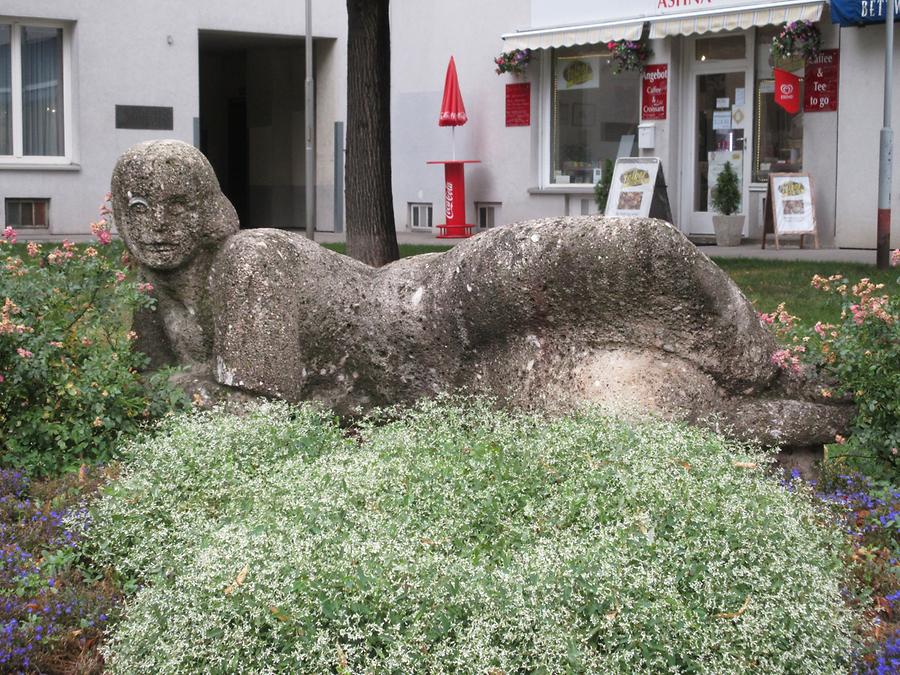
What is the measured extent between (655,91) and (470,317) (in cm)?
1426

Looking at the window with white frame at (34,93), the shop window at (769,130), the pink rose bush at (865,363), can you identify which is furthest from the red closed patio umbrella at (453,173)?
the pink rose bush at (865,363)

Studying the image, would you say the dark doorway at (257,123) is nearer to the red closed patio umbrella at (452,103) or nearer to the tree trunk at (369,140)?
the red closed patio umbrella at (452,103)

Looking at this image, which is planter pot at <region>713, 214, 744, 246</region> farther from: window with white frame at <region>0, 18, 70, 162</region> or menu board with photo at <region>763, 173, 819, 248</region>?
window with white frame at <region>0, 18, 70, 162</region>

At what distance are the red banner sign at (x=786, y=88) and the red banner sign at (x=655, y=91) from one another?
204cm

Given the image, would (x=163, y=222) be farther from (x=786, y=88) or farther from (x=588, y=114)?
(x=588, y=114)

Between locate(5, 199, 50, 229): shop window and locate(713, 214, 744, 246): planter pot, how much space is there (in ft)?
35.5

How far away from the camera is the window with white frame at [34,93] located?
64.4ft

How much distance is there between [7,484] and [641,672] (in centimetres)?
269

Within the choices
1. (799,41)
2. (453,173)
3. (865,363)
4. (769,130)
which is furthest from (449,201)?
(865,363)

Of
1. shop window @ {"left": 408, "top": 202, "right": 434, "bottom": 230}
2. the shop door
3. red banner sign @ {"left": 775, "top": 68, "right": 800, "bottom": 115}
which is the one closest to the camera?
red banner sign @ {"left": 775, "top": 68, "right": 800, "bottom": 115}

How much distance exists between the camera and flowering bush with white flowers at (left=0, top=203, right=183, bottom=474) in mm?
4781

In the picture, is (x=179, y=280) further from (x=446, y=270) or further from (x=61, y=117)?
(x=61, y=117)

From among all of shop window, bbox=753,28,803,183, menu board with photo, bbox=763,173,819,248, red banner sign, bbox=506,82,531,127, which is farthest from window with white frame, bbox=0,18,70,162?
menu board with photo, bbox=763,173,819,248

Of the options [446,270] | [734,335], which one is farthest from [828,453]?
[446,270]
